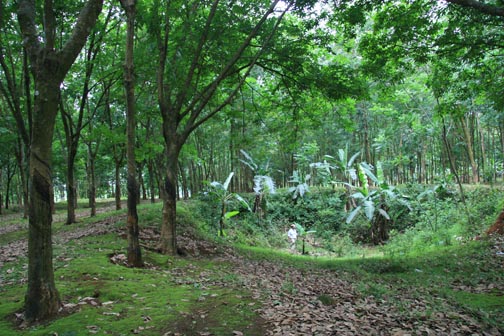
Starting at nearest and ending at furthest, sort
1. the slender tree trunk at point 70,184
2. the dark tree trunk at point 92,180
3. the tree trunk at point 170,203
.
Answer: the tree trunk at point 170,203
the slender tree trunk at point 70,184
the dark tree trunk at point 92,180

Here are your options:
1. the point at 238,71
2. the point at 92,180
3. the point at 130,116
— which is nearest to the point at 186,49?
the point at 238,71

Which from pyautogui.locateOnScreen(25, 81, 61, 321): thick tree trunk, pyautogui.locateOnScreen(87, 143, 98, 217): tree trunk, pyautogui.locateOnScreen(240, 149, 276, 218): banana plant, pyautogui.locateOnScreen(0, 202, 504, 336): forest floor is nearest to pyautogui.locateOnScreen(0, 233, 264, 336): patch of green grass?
pyautogui.locateOnScreen(0, 202, 504, 336): forest floor

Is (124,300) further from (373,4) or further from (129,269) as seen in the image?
(373,4)

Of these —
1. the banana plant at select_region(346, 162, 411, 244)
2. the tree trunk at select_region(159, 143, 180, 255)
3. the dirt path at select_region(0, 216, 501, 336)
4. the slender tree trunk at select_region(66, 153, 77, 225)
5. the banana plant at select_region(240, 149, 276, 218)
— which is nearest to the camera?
the dirt path at select_region(0, 216, 501, 336)

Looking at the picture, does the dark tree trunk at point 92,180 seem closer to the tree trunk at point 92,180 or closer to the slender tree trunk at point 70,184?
the tree trunk at point 92,180

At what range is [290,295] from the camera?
6031 mm

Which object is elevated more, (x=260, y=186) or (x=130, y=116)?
(x=130, y=116)

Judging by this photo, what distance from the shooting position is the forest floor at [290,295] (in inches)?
173

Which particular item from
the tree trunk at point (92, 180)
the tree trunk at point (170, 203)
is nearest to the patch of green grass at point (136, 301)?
the tree trunk at point (170, 203)

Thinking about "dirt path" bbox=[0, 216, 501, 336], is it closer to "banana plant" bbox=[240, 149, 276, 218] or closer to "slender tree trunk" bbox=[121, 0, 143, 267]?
"slender tree trunk" bbox=[121, 0, 143, 267]

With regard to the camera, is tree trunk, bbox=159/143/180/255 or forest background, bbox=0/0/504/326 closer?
forest background, bbox=0/0/504/326

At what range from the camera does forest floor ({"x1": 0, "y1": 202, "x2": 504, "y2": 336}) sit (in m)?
4.38

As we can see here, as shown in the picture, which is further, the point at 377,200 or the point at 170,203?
the point at 377,200

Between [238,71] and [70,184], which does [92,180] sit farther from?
[238,71]
